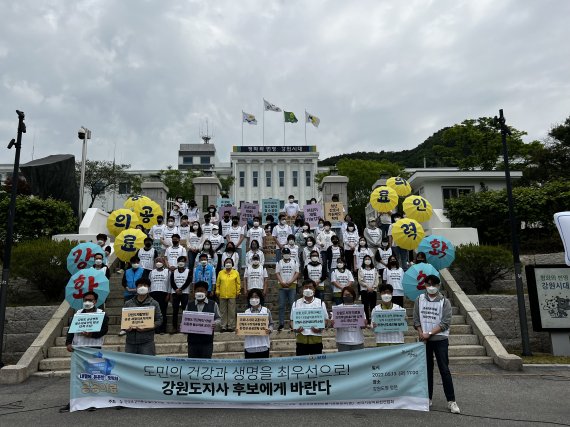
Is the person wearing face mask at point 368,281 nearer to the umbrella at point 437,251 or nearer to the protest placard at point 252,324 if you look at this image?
the umbrella at point 437,251

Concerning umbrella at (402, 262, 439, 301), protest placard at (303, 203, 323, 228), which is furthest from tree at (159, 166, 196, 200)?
umbrella at (402, 262, 439, 301)

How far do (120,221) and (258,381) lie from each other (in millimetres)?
9251

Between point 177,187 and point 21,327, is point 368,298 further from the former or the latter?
point 177,187

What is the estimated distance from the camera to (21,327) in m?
11.1

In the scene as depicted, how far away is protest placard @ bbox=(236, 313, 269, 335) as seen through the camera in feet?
23.8

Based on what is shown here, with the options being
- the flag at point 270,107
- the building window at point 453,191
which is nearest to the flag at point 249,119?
the flag at point 270,107

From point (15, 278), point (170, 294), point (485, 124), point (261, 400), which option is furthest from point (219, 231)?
point (485, 124)

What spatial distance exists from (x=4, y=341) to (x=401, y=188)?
42.9 ft

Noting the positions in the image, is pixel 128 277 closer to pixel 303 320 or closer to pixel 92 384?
pixel 92 384

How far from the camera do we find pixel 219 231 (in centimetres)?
1407

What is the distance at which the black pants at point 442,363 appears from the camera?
21.1 feet

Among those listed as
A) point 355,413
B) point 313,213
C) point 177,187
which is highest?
point 177,187

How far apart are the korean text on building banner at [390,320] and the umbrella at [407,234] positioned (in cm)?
531

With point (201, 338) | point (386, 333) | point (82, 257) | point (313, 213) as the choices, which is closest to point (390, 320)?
point (386, 333)
